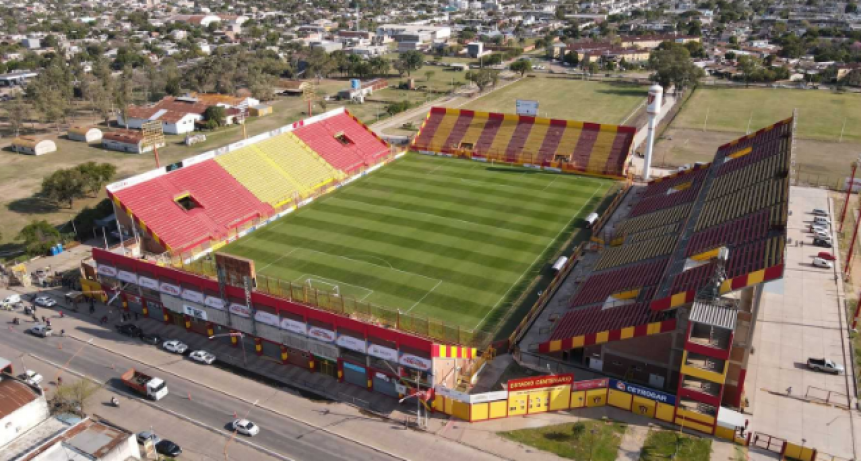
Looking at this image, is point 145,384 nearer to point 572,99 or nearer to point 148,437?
point 148,437

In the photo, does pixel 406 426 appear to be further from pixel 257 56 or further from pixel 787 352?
pixel 257 56

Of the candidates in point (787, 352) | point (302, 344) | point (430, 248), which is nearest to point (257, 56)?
point (430, 248)

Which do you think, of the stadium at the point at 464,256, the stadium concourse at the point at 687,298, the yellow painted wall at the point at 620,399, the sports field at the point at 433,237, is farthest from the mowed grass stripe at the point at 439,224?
the yellow painted wall at the point at 620,399

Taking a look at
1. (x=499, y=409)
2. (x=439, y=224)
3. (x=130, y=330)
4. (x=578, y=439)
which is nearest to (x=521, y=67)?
(x=439, y=224)

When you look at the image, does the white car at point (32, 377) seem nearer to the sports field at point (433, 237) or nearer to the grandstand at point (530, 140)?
the sports field at point (433, 237)

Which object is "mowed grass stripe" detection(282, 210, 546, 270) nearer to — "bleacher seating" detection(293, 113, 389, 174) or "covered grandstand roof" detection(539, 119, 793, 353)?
"covered grandstand roof" detection(539, 119, 793, 353)

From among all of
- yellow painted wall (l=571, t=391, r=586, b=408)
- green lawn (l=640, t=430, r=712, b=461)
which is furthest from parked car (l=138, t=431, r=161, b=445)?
green lawn (l=640, t=430, r=712, b=461)
